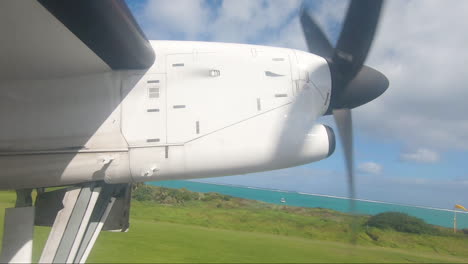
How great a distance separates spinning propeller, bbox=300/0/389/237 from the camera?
3087 mm

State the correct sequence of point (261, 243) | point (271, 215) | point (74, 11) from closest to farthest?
point (74, 11), point (261, 243), point (271, 215)

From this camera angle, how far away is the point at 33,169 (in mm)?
2877

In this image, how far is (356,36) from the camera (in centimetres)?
313

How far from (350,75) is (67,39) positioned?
2913 millimetres

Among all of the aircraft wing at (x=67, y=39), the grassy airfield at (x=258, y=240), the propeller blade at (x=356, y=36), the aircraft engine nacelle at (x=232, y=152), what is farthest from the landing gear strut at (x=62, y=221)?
the grassy airfield at (x=258, y=240)

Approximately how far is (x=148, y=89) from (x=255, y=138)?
1192 mm

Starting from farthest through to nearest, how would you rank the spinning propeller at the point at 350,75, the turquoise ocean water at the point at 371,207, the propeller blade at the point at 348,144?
the turquoise ocean water at the point at 371,207 < the propeller blade at the point at 348,144 < the spinning propeller at the point at 350,75

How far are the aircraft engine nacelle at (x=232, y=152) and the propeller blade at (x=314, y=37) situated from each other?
1.18 meters

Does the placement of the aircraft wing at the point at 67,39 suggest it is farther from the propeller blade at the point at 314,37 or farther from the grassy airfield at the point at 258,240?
the grassy airfield at the point at 258,240

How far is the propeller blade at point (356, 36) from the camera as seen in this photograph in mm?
2924

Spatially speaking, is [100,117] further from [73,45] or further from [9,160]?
[9,160]

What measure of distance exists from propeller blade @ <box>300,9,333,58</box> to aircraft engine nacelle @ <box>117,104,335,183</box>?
118 cm

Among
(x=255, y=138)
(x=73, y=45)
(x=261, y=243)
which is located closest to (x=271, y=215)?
(x=261, y=243)

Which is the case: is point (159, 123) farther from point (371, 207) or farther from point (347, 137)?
point (371, 207)
